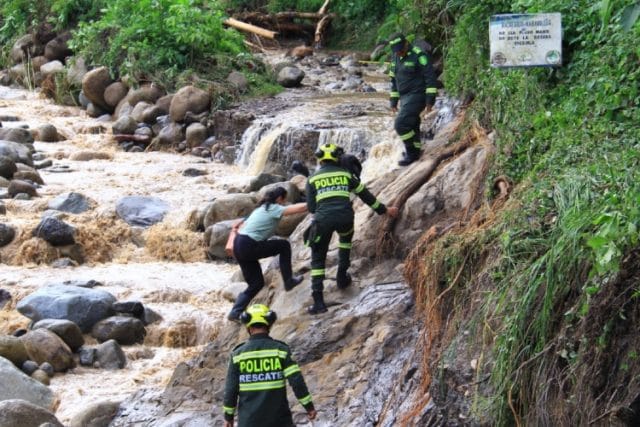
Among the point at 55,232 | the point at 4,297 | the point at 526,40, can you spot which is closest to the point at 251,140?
the point at 55,232

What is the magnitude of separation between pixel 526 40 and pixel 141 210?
9743 millimetres

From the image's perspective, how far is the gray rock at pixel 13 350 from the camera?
12.0 meters

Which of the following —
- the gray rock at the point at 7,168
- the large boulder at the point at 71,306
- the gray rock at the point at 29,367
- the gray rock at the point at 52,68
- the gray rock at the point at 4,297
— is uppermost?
the gray rock at the point at 52,68

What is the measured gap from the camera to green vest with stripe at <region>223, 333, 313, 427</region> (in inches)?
296

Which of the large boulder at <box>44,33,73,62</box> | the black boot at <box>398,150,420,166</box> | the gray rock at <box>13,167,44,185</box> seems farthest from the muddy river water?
the large boulder at <box>44,33,73,62</box>

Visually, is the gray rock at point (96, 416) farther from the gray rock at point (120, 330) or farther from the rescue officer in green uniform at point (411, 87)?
the rescue officer in green uniform at point (411, 87)

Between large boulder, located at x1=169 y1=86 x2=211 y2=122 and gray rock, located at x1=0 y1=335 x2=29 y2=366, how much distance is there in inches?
432

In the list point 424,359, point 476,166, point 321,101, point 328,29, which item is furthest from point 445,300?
point 328,29

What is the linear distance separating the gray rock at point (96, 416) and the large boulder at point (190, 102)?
12468mm

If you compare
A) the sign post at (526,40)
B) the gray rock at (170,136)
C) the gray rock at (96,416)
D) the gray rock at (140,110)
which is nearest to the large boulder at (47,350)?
the gray rock at (96,416)

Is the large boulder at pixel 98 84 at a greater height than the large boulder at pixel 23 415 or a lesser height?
greater

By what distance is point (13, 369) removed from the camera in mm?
11391

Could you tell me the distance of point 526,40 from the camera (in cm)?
945

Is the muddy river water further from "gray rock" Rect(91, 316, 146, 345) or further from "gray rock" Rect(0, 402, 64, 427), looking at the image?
"gray rock" Rect(0, 402, 64, 427)
